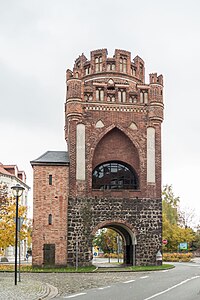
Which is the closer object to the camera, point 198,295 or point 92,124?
point 198,295

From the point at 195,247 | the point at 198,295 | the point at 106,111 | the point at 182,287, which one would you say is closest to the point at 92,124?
the point at 106,111

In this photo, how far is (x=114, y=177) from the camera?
135 ft

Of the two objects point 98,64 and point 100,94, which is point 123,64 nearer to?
point 98,64

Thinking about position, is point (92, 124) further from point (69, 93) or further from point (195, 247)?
point (195, 247)

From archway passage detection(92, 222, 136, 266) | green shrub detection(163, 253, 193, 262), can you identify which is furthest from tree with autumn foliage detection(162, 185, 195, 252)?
archway passage detection(92, 222, 136, 266)

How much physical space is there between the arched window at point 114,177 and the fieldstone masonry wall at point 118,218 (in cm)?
201

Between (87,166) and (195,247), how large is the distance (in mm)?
47725

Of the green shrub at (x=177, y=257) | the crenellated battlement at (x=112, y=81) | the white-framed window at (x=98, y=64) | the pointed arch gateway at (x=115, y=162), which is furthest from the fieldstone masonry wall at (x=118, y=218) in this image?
the green shrub at (x=177, y=257)

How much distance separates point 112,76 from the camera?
42.9 meters

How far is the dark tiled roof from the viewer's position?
38.5 metres

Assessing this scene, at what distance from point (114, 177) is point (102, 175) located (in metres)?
1.01

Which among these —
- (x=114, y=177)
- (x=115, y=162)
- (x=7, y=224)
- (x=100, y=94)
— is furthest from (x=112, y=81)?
(x=7, y=224)

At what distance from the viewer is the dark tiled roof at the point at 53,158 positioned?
126 ft

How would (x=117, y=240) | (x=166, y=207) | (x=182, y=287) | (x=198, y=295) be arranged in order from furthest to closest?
(x=166, y=207)
(x=117, y=240)
(x=182, y=287)
(x=198, y=295)
